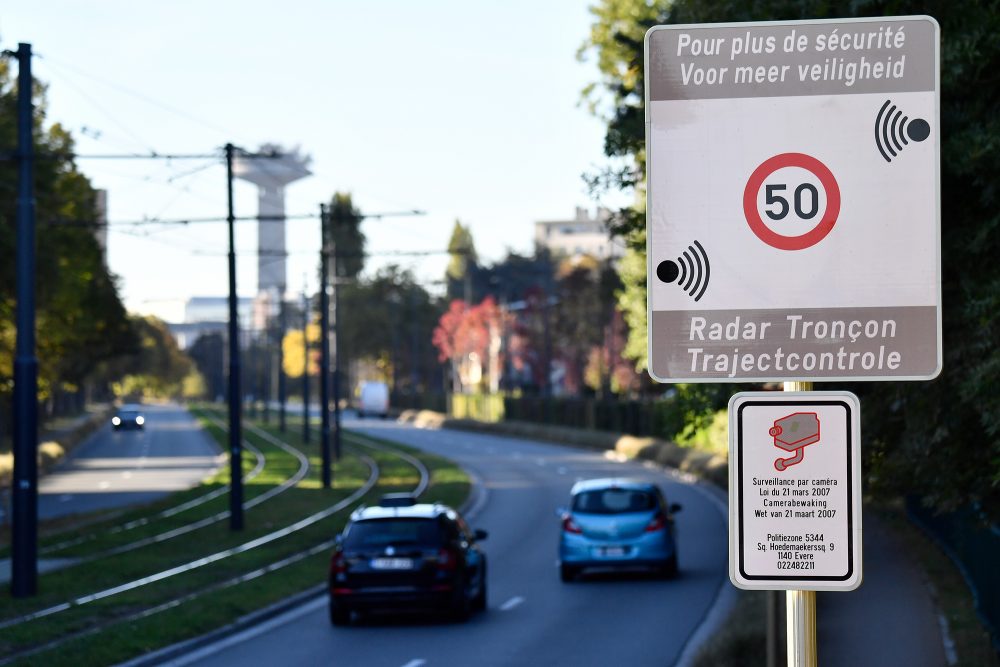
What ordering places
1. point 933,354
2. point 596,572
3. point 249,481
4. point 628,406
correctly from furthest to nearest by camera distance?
point 628,406, point 249,481, point 596,572, point 933,354

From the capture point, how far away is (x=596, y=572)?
30.7 metres

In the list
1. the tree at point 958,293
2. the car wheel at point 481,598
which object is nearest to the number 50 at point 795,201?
the tree at point 958,293

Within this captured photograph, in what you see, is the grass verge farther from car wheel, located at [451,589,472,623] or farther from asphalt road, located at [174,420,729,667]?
car wheel, located at [451,589,472,623]

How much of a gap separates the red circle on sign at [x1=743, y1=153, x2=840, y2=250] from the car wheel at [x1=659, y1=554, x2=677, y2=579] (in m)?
23.3

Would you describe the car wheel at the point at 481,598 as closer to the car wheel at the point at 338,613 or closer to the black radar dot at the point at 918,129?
the car wheel at the point at 338,613

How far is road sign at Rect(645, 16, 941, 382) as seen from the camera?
4.96m

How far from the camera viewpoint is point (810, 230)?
4961 mm

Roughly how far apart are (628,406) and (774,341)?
68.8m

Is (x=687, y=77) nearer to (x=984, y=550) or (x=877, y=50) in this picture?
(x=877, y=50)

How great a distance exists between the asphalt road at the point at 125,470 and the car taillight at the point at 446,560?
2279 centimetres

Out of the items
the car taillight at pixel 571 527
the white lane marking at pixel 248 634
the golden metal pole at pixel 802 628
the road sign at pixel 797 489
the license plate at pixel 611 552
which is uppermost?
the road sign at pixel 797 489

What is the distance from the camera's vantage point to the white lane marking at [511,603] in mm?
24406

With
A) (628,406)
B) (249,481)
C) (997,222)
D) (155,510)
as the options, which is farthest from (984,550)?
(628,406)

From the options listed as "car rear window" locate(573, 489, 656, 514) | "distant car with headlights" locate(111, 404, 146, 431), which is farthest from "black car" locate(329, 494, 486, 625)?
"distant car with headlights" locate(111, 404, 146, 431)
